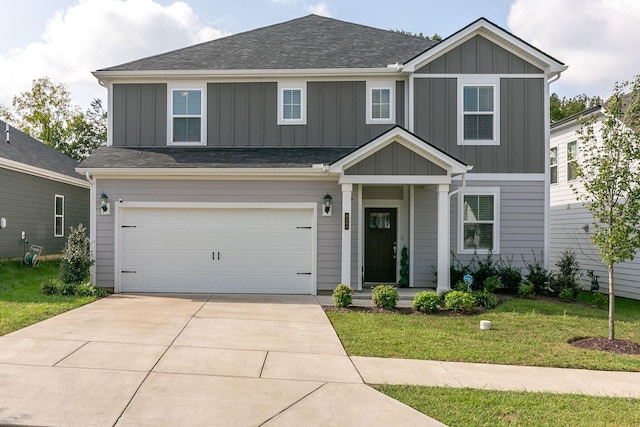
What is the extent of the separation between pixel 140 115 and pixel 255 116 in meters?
3.11

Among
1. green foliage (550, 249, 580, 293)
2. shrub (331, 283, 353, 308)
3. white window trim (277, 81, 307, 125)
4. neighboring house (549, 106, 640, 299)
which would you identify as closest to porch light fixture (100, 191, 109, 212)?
white window trim (277, 81, 307, 125)

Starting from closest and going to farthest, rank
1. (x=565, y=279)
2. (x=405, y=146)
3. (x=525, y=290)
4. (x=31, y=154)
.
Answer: (x=405, y=146) < (x=525, y=290) < (x=565, y=279) < (x=31, y=154)

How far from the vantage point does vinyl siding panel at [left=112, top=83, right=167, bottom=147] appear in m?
12.6

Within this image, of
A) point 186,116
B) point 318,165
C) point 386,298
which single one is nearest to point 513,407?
point 386,298

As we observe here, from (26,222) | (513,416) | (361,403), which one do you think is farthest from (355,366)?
(26,222)

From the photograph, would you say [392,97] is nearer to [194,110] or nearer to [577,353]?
[194,110]

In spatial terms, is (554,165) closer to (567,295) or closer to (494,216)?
(494,216)

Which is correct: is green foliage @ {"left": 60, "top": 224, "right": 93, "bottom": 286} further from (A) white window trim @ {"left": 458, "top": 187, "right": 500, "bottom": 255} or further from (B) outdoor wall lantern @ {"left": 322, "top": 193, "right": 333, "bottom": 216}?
(A) white window trim @ {"left": 458, "top": 187, "right": 500, "bottom": 255}

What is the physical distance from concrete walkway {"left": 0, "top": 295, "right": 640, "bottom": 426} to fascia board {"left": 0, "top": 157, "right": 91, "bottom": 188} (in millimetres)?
9088

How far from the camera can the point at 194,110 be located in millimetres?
12602

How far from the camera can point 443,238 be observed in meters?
10.7

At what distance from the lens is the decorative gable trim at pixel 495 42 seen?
39.1 ft

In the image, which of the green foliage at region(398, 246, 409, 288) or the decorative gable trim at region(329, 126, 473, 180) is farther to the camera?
the green foliage at region(398, 246, 409, 288)

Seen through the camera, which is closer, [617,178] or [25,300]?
[617,178]
